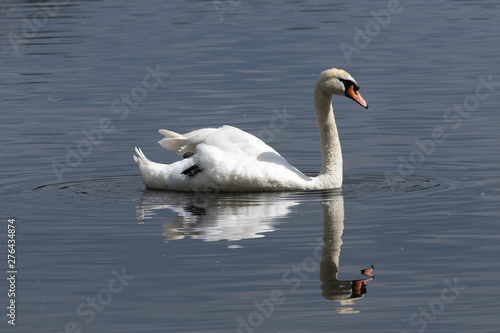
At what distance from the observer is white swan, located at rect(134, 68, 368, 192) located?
13.6 meters

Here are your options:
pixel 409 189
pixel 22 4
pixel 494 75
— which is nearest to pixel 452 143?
pixel 409 189

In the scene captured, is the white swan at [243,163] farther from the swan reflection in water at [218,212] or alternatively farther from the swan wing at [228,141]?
the swan reflection in water at [218,212]

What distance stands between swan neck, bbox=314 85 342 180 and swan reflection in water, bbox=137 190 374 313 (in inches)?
14.5

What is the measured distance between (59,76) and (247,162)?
1379 centimetres

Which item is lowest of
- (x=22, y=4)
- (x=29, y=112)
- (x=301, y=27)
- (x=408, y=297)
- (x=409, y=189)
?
(x=408, y=297)

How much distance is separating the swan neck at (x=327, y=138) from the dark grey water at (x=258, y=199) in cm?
44

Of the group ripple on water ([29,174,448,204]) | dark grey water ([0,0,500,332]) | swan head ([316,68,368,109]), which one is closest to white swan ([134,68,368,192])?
swan head ([316,68,368,109])

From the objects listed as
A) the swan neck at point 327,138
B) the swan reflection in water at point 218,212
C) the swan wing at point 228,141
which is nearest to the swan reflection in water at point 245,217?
the swan reflection in water at point 218,212

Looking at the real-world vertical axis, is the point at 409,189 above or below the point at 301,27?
below

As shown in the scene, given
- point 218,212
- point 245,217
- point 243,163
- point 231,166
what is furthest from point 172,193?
point 245,217

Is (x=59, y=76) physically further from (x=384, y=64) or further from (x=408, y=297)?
(x=408, y=297)

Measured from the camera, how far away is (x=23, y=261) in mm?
10641

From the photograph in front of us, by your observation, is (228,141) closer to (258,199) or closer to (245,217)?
(258,199)

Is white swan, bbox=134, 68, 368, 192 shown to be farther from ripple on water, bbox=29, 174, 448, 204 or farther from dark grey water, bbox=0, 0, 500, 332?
dark grey water, bbox=0, 0, 500, 332
